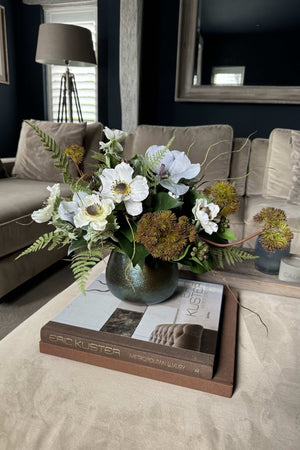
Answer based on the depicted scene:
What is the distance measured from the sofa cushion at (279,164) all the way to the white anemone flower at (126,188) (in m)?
1.67


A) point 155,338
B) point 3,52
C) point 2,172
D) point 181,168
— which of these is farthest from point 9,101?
point 155,338

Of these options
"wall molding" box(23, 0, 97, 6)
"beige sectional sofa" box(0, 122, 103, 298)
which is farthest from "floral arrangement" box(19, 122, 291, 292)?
"wall molding" box(23, 0, 97, 6)

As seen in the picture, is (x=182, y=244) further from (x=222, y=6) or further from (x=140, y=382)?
(x=222, y=6)

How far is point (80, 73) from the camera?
3637 mm

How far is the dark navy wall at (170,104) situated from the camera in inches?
114

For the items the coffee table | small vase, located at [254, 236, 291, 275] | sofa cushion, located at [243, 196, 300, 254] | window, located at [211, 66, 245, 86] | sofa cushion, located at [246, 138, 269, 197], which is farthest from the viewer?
window, located at [211, 66, 245, 86]

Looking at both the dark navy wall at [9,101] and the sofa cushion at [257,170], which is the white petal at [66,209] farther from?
the dark navy wall at [9,101]

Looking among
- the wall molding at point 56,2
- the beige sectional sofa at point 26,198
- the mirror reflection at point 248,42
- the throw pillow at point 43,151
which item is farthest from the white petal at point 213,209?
the wall molding at point 56,2

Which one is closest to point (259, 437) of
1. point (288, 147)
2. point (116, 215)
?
point (116, 215)

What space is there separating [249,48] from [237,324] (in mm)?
2698

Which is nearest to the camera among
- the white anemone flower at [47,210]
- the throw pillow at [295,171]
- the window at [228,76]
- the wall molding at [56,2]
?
the white anemone flower at [47,210]

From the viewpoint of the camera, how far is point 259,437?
0.50 metres

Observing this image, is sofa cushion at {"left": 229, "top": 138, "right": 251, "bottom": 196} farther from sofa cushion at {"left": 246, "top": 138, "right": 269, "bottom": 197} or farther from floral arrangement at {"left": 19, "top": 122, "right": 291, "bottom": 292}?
floral arrangement at {"left": 19, "top": 122, "right": 291, "bottom": 292}

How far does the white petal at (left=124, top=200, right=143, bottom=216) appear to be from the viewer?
2.10 ft
